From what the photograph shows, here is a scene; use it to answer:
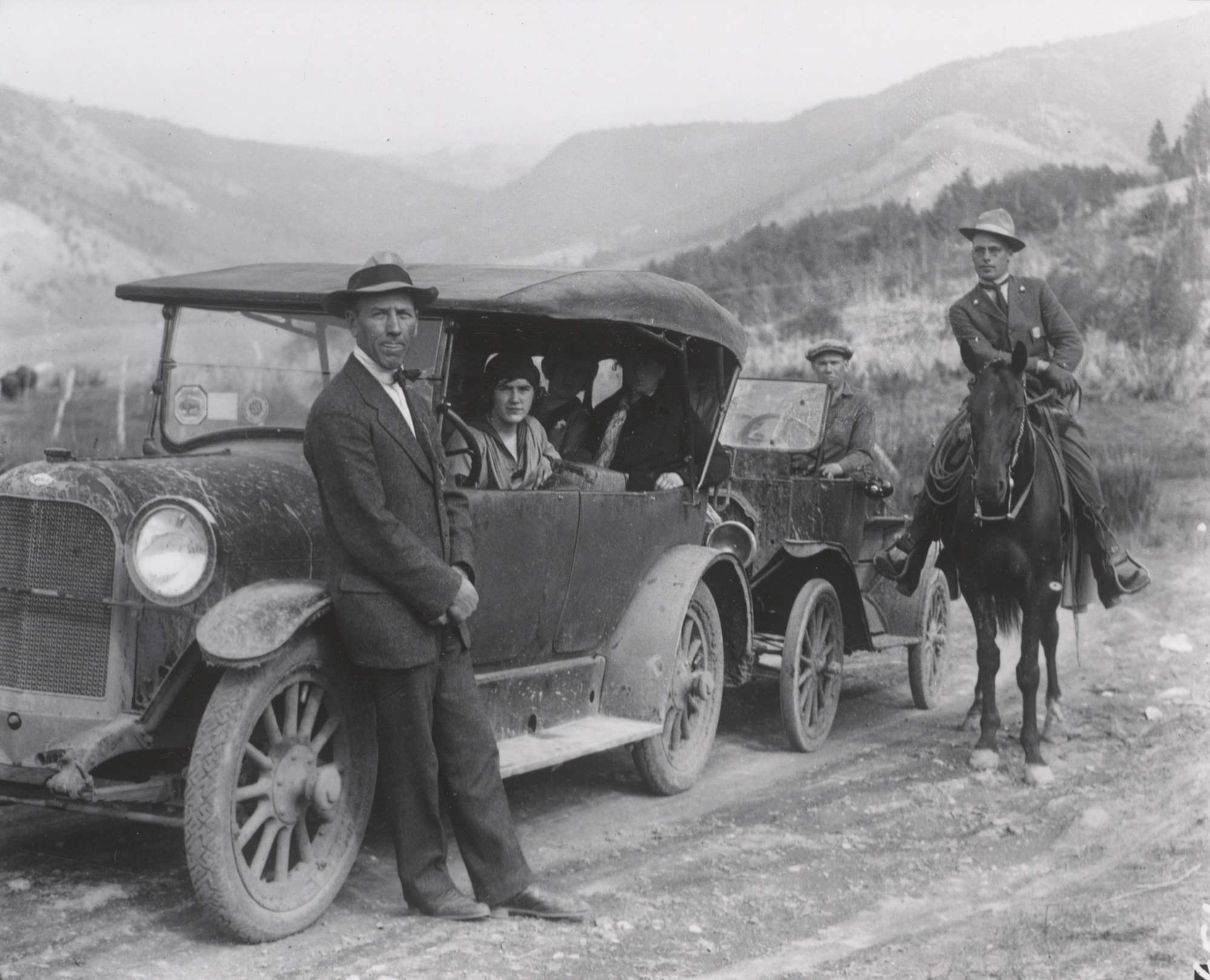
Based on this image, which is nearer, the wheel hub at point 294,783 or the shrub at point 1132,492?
the wheel hub at point 294,783

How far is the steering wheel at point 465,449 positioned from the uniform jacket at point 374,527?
0.82 metres

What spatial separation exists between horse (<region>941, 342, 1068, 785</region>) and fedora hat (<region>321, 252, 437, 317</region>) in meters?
→ 3.41

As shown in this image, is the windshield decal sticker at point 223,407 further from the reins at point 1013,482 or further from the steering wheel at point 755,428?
the steering wheel at point 755,428

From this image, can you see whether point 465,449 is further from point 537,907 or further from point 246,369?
point 537,907

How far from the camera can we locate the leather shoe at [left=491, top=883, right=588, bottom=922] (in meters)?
4.63

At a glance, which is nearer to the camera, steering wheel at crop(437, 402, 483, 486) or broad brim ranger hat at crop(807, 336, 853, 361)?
steering wheel at crop(437, 402, 483, 486)

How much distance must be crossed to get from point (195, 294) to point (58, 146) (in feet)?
45.0

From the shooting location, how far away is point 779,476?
8.32 m

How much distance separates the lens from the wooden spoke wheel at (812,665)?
7270 mm

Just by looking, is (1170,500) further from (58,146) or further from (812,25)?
(58,146)

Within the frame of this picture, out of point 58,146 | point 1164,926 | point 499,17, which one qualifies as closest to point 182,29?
point 58,146

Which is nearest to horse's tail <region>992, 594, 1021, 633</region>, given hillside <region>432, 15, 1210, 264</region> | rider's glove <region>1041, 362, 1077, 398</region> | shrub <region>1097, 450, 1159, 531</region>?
rider's glove <region>1041, 362, 1077, 398</region>

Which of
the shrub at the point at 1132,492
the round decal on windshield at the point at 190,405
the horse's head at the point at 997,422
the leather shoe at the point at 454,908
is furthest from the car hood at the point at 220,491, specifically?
the shrub at the point at 1132,492

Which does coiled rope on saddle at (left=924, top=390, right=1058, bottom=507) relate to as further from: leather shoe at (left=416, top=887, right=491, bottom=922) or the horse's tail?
leather shoe at (left=416, top=887, right=491, bottom=922)
